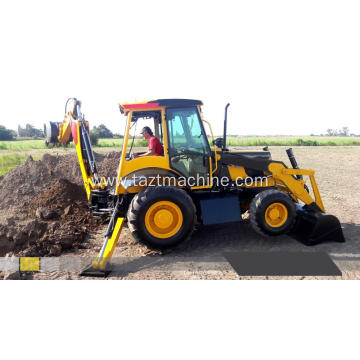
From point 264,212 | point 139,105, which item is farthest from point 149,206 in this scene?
point 264,212

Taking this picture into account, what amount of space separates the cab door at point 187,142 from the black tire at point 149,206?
62cm

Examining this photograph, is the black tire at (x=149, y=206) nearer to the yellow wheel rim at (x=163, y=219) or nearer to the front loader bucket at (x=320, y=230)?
the yellow wheel rim at (x=163, y=219)

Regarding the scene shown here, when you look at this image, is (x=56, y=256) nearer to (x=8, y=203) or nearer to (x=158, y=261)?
(x=158, y=261)

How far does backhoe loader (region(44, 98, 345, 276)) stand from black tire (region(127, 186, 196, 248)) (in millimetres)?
16

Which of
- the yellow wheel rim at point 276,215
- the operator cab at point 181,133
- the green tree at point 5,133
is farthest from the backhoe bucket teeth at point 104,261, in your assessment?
the green tree at point 5,133

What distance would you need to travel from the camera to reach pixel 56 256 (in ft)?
18.2

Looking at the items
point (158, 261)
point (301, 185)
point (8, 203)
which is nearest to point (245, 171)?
point (301, 185)

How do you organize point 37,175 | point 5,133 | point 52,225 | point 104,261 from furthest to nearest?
point 5,133, point 37,175, point 52,225, point 104,261

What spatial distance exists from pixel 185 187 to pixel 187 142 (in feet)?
2.75

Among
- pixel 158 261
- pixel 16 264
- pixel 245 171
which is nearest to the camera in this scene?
pixel 16 264

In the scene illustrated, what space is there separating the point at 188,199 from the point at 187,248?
3.26 feet

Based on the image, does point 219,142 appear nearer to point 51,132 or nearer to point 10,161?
point 51,132

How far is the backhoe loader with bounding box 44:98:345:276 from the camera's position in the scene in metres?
5.58

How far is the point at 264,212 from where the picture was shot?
615 centimetres
